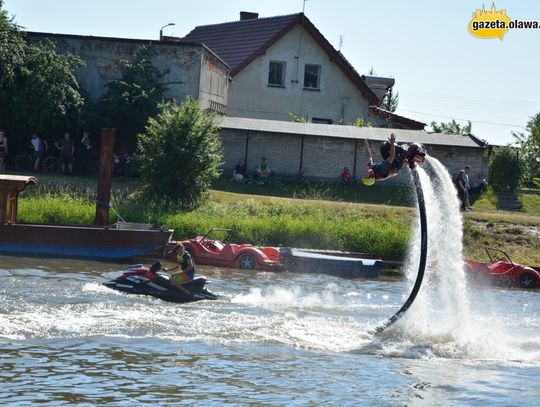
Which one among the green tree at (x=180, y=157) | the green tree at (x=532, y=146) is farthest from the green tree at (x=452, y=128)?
the green tree at (x=180, y=157)

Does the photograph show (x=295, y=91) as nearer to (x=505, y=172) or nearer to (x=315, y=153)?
(x=315, y=153)

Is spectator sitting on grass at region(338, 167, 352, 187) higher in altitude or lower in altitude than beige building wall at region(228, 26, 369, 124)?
lower

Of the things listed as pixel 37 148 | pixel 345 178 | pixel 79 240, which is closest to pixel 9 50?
pixel 37 148

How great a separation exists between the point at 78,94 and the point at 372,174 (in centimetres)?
2210

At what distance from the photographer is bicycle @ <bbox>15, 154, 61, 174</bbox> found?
1542 inches

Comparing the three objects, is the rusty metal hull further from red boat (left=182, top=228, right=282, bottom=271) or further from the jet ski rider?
the jet ski rider

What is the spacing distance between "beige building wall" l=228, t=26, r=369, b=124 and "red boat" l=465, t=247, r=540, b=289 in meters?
27.3

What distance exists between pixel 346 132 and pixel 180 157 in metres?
11.6

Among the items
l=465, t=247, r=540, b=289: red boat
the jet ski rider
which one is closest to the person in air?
the jet ski rider

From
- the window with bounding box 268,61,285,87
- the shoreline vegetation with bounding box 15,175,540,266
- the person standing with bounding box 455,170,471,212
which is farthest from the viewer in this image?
the window with bounding box 268,61,285,87

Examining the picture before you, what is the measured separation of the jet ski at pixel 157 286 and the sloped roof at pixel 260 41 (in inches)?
1299

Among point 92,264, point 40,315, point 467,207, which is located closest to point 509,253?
point 467,207

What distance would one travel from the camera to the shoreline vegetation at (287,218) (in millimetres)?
32844

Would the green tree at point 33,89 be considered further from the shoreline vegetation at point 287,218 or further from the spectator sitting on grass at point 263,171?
the spectator sitting on grass at point 263,171
